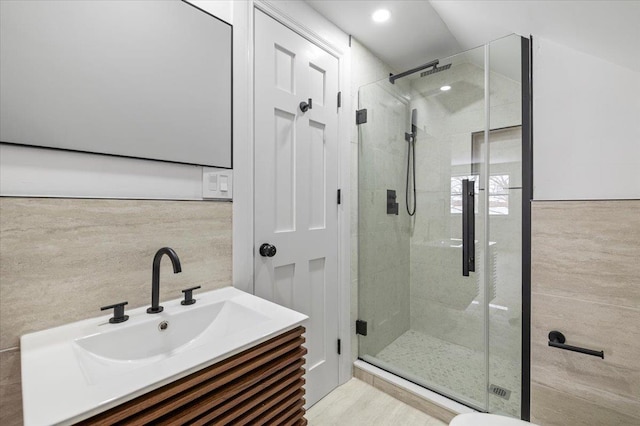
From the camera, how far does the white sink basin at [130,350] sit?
588 millimetres

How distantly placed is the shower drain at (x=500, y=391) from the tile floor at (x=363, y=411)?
33 centimetres

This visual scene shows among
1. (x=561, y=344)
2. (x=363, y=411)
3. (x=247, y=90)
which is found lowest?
(x=363, y=411)

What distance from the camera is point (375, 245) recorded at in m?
2.16

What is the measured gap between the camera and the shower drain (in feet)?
5.09

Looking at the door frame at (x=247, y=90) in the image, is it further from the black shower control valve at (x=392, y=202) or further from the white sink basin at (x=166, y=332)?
the black shower control valve at (x=392, y=202)

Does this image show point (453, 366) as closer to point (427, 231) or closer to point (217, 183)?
point (427, 231)

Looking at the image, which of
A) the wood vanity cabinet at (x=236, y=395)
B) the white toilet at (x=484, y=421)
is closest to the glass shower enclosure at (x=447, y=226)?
the white toilet at (x=484, y=421)

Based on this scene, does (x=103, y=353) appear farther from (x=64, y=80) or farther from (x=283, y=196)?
(x=283, y=196)

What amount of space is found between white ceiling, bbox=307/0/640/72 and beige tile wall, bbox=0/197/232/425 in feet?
5.12

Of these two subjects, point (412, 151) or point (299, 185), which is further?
point (412, 151)

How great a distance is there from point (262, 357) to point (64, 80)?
3.53 feet

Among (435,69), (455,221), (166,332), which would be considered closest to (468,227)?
(455,221)

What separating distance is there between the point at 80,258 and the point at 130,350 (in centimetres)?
35

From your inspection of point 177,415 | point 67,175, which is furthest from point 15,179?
point 177,415
